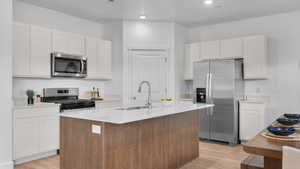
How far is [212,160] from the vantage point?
378 centimetres

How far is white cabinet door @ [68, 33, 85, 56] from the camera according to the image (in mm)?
4617

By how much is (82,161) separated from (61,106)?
6.00 feet

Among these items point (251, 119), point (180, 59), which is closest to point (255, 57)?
point (251, 119)

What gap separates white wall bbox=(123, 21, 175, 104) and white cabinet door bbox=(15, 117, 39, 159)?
2077 millimetres

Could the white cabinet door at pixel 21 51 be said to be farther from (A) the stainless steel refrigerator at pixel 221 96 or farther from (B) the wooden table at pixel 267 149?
(B) the wooden table at pixel 267 149

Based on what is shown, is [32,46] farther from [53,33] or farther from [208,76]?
[208,76]

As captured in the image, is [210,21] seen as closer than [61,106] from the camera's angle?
No

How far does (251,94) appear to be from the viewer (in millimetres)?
5160

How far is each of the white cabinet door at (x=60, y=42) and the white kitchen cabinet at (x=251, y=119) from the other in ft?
12.1

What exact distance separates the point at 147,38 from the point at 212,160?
9.90 feet

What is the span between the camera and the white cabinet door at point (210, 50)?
5301 mm

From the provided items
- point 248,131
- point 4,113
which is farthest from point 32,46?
point 248,131

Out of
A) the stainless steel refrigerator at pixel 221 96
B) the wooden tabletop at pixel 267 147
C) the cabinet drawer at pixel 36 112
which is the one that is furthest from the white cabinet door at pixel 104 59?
the wooden tabletop at pixel 267 147

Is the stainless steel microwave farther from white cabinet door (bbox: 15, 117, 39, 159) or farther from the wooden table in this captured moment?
the wooden table
